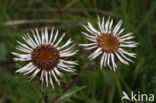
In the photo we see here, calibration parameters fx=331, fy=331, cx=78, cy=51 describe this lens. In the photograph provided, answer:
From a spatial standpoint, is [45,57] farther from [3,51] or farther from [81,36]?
[3,51]

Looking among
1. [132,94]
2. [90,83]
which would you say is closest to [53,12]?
[90,83]

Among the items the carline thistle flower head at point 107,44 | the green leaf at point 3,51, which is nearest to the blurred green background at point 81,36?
the green leaf at point 3,51

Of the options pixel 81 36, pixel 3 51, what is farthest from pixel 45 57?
pixel 3 51

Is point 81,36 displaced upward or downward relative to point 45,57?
upward

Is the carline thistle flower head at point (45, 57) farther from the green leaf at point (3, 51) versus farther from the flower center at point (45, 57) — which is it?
the green leaf at point (3, 51)

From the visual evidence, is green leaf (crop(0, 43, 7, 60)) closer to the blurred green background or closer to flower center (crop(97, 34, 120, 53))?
the blurred green background

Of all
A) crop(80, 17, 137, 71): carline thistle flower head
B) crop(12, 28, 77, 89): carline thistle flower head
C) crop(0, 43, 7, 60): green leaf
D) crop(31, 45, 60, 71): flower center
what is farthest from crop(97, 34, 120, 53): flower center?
crop(0, 43, 7, 60): green leaf
